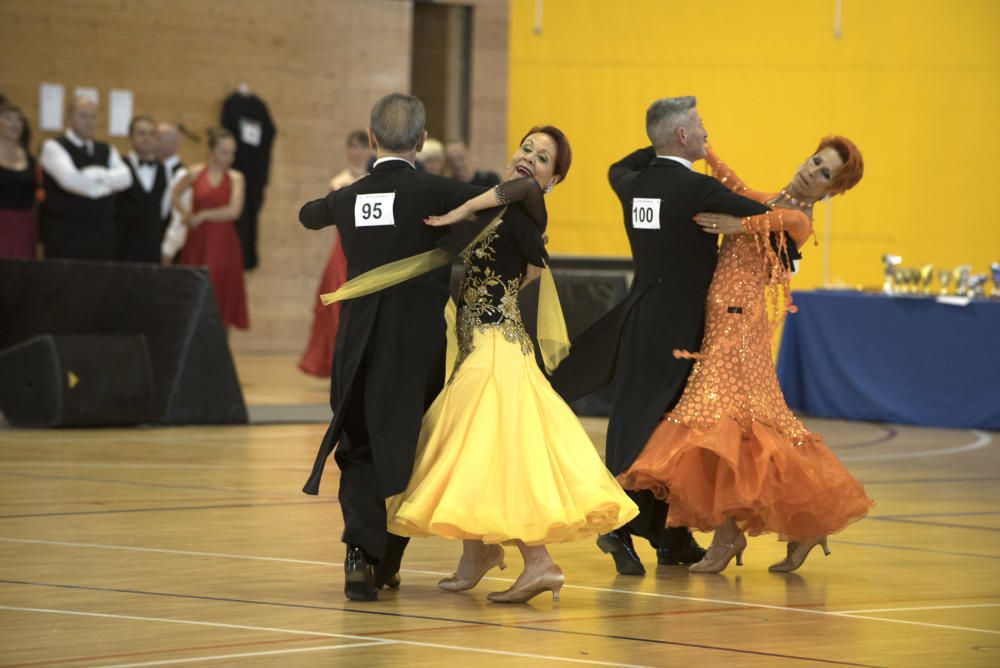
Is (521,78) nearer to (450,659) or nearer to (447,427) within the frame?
(447,427)

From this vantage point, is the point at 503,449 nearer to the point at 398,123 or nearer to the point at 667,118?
the point at 398,123

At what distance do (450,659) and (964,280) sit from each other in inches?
278

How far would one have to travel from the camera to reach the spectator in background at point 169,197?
11406 mm

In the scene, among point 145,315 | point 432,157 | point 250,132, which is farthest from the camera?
point 250,132

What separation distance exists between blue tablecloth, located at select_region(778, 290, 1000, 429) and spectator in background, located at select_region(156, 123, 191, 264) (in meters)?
4.39

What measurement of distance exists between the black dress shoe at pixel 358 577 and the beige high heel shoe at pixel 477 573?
0.29 m

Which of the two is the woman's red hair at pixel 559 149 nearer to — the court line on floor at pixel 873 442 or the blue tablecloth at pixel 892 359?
the court line on floor at pixel 873 442

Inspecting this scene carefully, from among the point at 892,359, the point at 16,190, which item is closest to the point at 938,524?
the point at 892,359

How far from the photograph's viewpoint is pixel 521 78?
1262 centimetres

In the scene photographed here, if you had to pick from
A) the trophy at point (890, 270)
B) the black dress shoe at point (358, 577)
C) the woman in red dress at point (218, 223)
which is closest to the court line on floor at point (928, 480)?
the trophy at point (890, 270)

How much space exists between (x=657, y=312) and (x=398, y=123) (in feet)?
4.04

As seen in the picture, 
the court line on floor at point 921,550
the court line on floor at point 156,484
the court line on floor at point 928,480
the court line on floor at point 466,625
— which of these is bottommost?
the court line on floor at point 928,480

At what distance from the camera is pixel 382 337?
4.46 meters

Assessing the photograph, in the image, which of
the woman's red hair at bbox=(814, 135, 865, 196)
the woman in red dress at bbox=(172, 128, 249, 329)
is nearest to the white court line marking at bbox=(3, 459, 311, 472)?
the woman's red hair at bbox=(814, 135, 865, 196)
